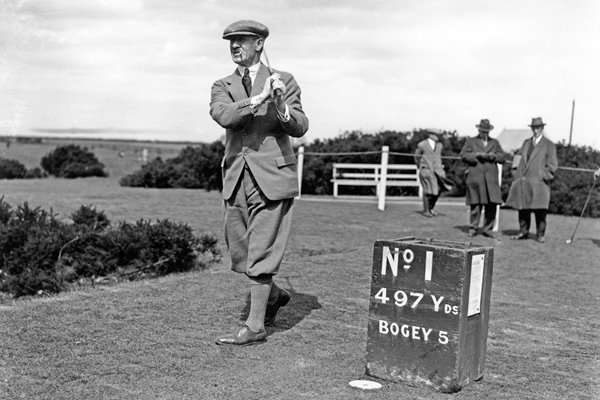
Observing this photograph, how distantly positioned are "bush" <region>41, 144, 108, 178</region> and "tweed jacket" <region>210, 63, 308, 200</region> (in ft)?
77.0

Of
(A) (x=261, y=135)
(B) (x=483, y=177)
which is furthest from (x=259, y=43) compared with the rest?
(B) (x=483, y=177)

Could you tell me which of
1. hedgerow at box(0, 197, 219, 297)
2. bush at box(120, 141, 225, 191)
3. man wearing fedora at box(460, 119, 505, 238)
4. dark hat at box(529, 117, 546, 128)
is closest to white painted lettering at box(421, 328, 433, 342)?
hedgerow at box(0, 197, 219, 297)

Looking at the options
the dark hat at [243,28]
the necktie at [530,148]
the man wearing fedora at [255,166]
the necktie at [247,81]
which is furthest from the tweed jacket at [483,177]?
the dark hat at [243,28]

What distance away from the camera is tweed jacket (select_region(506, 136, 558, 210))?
14430 mm

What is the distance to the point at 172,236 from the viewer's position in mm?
9750

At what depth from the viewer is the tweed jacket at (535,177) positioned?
1443 cm

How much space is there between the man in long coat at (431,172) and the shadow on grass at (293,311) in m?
9.80

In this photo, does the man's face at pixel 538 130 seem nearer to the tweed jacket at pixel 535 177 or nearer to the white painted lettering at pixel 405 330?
the tweed jacket at pixel 535 177

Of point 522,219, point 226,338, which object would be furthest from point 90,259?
point 522,219

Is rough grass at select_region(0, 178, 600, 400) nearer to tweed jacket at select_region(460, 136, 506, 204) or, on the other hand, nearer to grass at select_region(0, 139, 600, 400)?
grass at select_region(0, 139, 600, 400)

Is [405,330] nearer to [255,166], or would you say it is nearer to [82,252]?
[255,166]

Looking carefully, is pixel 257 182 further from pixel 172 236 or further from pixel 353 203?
pixel 353 203

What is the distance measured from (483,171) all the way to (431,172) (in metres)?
2.93

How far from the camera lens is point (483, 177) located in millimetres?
14656
